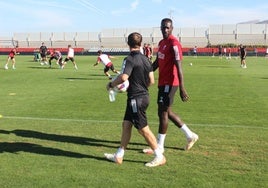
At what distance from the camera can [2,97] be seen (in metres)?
13.2

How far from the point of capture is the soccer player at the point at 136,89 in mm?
5573

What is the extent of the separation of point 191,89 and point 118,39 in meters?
75.7

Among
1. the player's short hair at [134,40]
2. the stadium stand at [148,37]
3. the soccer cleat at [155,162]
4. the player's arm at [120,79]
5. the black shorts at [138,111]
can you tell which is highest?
the stadium stand at [148,37]

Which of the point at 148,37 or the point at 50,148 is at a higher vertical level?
the point at 148,37

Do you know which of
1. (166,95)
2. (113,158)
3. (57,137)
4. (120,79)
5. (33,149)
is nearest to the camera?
(120,79)

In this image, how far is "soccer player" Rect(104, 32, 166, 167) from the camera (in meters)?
5.57

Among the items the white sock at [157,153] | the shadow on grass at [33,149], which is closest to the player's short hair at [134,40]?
the white sock at [157,153]

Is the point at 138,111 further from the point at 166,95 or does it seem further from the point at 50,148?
the point at 50,148

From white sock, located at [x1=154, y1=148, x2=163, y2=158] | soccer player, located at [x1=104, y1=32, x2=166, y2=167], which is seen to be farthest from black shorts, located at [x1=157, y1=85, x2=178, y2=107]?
white sock, located at [x1=154, y1=148, x2=163, y2=158]

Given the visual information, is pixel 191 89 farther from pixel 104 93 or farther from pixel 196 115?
pixel 196 115

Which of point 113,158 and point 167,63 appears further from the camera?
point 167,63

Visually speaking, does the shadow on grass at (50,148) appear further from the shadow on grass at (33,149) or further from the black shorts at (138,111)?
the black shorts at (138,111)

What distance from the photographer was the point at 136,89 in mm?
5750

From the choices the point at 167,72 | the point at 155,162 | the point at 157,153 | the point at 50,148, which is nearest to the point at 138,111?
the point at 157,153
